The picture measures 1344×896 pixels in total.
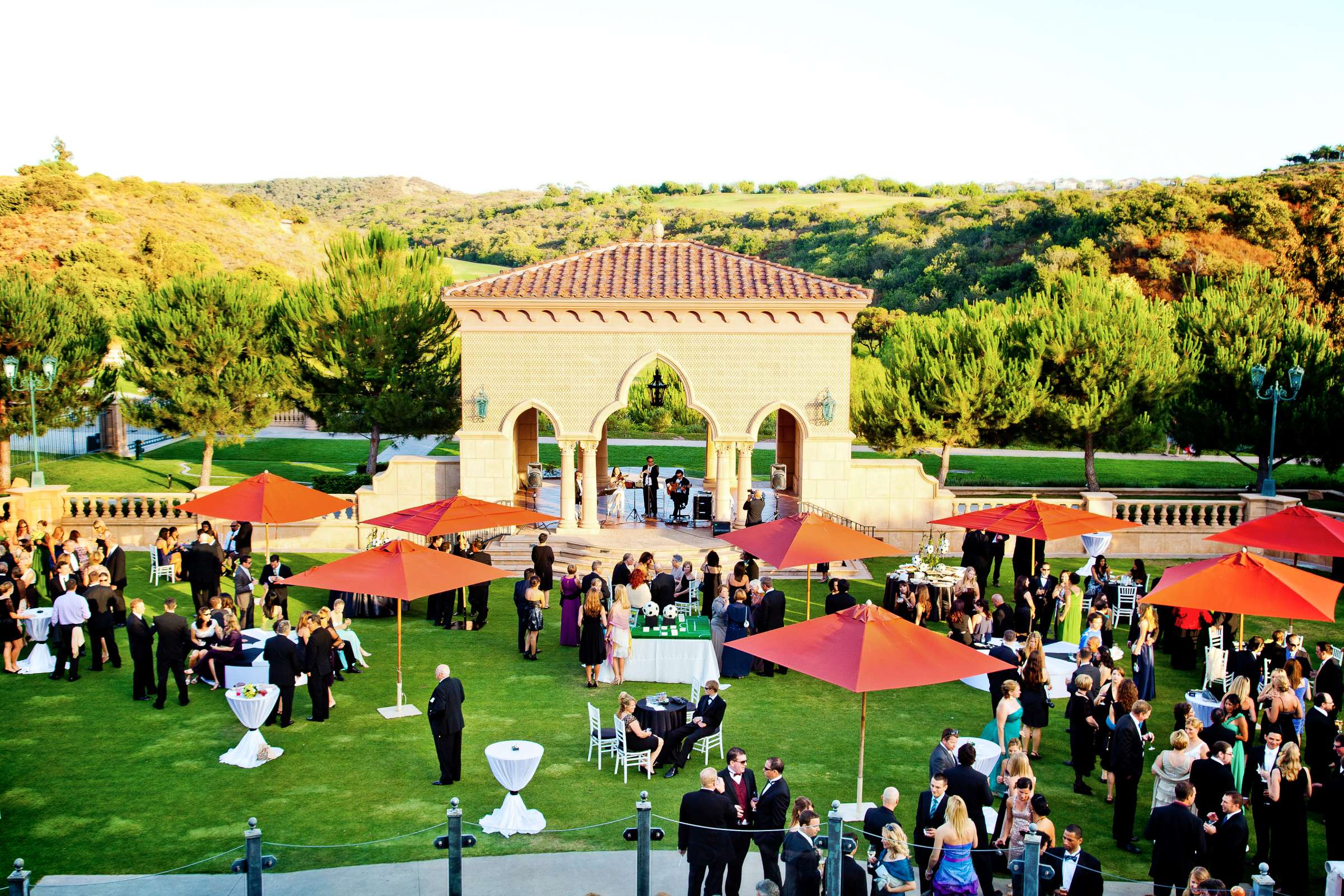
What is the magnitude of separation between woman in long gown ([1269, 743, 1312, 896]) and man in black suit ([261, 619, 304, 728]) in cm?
1196

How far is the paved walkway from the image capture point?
33.1ft

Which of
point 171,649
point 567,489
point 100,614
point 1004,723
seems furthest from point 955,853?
point 567,489

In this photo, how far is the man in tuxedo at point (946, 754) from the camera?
1064 centimetres

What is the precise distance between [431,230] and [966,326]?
356ft

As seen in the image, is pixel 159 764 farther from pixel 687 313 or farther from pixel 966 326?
pixel 966 326

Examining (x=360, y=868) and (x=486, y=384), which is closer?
(x=360, y=868)

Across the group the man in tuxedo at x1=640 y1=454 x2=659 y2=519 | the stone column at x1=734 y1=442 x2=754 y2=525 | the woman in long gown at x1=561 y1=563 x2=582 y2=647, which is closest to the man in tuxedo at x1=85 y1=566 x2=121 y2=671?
the woman in long gown at x1=561 y1=563 x2=582 y2=647

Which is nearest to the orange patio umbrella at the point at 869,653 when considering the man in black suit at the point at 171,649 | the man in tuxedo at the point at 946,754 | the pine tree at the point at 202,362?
the man in tuxedo at the point at 946,754

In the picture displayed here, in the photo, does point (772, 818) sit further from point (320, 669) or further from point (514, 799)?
point (320, 669)

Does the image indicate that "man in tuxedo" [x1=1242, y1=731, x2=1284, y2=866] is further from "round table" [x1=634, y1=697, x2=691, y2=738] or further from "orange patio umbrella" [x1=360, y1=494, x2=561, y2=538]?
"orange patio umbrella" [x1=360, y1=494, x2=561, y2=538]

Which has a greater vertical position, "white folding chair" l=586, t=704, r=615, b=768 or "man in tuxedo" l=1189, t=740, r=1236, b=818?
"man in tuxedo" l=1189, t=740, r=1236, b=818

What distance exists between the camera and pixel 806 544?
1833 centimetres

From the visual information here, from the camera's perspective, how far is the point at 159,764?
1341 centimetres

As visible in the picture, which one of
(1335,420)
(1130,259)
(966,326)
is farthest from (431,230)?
(1335,420)
